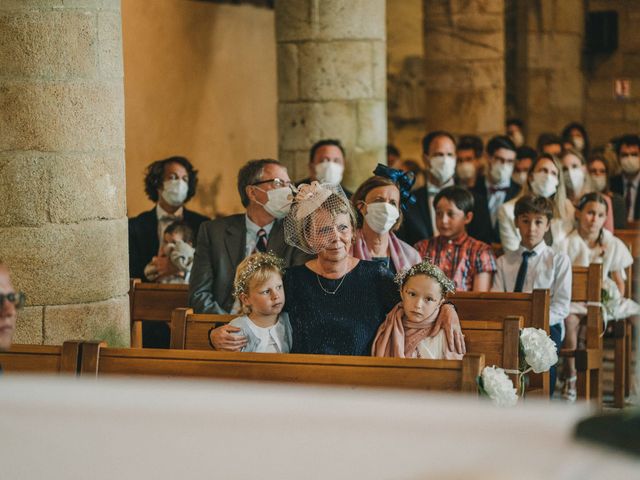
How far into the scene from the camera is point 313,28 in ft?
26.6

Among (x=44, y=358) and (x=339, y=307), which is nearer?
(x=44, y=358)

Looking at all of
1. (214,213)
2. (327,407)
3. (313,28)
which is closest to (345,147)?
(313,28)

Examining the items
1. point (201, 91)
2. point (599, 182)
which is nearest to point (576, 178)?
point (599, 182)

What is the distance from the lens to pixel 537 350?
418 centimetres

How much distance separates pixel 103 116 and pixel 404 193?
1632mm

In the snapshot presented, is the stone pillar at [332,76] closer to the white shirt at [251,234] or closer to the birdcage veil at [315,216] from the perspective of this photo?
the white shirt at [251,234]

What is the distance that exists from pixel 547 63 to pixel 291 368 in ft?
41.5

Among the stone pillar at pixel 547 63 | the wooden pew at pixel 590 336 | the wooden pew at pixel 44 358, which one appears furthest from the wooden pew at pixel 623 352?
the stone pillar at pixel 547 63

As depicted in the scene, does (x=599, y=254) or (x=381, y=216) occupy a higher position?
(x=381, y=216)

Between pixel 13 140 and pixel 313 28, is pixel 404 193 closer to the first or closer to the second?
pixel 13 140

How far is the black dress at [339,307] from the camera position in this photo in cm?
416

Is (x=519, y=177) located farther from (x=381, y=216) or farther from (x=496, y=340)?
(x=496, y=340)

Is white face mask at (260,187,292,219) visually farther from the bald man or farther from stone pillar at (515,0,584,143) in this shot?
stone pillar at (515,0,584,143)

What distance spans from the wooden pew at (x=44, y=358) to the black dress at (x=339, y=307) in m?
0.92
